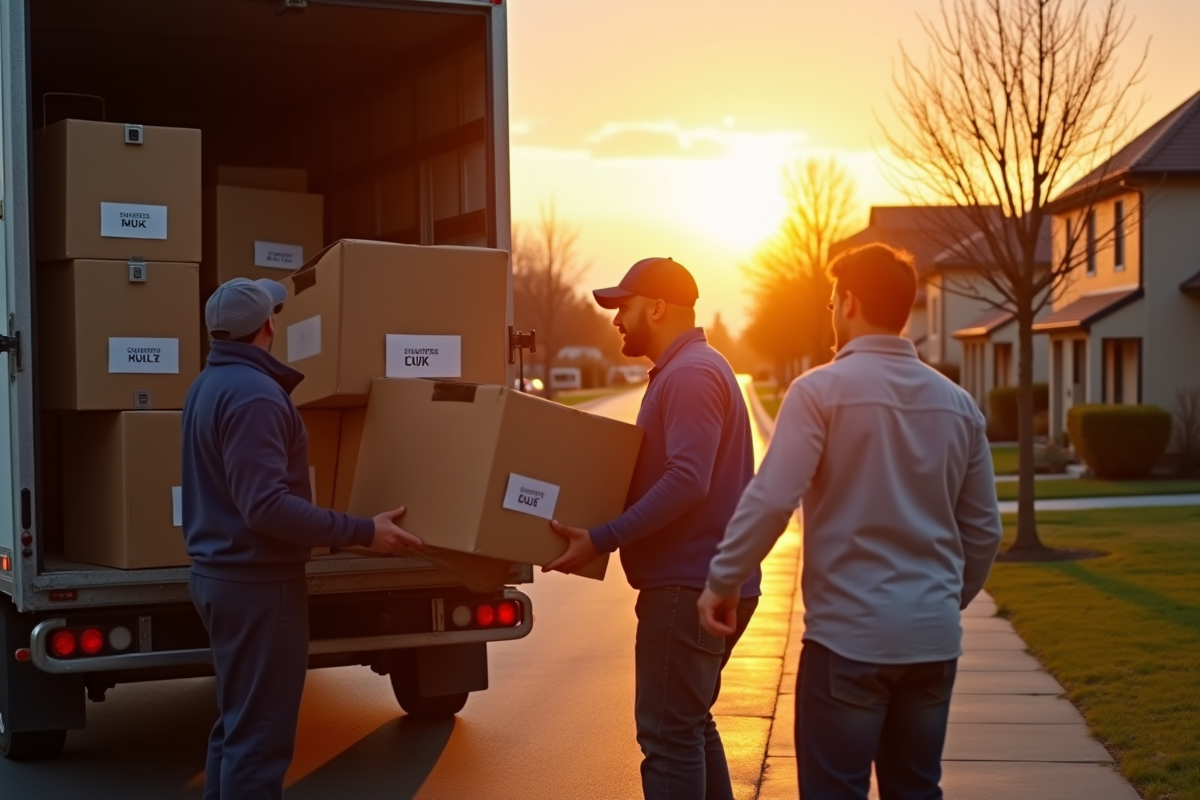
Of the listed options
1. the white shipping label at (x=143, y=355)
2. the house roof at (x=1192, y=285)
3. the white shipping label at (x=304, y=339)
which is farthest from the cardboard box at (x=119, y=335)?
the house roof at (x=1192, y=285)

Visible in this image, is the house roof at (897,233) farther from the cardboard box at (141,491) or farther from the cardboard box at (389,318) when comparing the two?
the cardboard box at (141,491)

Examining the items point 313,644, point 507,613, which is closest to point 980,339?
point 507,613

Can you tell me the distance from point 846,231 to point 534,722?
49.8 m

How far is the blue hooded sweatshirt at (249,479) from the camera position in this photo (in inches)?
186

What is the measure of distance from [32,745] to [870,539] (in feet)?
15.6

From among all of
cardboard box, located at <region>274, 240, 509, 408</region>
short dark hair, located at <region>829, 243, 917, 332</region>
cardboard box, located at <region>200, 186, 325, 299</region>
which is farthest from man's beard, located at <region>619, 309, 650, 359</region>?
cardboard box, located at <region>200, 186, 325, 299</region>

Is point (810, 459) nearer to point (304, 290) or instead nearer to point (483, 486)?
point (483, 486)

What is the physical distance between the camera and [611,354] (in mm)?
155750

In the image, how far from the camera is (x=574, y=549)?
4.81 m

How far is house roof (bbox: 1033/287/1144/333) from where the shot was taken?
27859 millimetres

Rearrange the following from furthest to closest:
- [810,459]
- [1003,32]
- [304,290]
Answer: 1. [1003,32]
2. [304,290]
3. [810,459]

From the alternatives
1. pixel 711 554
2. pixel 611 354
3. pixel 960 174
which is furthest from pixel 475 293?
pixel 611 354

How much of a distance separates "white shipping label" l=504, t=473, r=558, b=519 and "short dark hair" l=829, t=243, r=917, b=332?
1394mm

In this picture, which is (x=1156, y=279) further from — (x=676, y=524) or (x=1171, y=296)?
(x=676, y=524)
